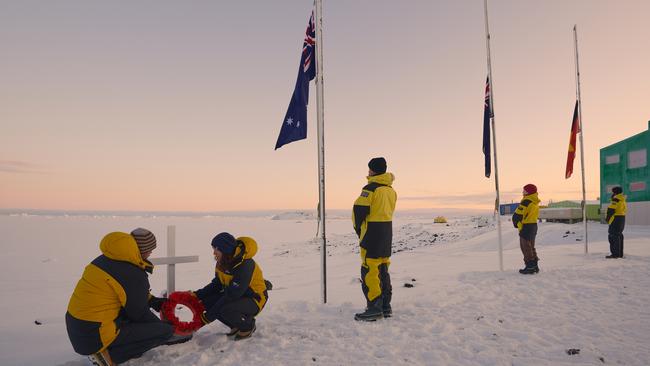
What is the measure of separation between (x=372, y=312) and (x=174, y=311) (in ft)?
8.86

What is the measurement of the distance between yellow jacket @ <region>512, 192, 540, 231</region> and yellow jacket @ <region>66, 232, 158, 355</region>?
890cm

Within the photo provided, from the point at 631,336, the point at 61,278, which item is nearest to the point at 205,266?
the point at 61,278

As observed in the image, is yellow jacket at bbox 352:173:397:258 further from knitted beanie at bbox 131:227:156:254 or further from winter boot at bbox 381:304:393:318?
knitted beanie at bbox 131:227:156:254

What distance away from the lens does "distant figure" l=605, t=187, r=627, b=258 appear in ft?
39.5

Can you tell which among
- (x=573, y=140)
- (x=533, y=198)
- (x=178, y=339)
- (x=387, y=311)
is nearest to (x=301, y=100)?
(x=387, y=311)

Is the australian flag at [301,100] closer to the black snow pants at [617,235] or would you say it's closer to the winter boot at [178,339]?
the winter boot at [178,339]

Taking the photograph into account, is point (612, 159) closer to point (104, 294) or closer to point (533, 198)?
point (533, 198)

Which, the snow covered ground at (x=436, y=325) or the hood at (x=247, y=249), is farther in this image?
the hood at (x=247, y=249)

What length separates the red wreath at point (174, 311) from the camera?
4855mm

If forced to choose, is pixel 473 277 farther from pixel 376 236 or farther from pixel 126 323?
pixel 126 323

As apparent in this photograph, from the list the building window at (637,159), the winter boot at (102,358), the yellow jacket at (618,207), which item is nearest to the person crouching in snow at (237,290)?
the winter boot at (102,358)

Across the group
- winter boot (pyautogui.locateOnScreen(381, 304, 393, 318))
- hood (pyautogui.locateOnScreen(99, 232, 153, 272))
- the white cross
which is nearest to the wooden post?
the white cross

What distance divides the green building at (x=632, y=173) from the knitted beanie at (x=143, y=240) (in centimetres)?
3034

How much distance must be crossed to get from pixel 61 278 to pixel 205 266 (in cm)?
507
